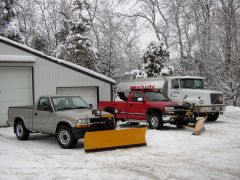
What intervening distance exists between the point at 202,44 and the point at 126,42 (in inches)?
666

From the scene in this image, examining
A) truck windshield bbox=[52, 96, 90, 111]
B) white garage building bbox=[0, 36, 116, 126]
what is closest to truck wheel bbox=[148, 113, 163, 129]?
truck windshield bbox=[52, 96, 90, 111]

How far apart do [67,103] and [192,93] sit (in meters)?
8.41

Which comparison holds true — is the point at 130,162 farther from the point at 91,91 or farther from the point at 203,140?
the point at 91,91

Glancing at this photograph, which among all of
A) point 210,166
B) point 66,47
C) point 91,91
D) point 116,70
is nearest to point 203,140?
point 210,166

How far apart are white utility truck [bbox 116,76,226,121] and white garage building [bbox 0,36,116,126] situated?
3.35 metres

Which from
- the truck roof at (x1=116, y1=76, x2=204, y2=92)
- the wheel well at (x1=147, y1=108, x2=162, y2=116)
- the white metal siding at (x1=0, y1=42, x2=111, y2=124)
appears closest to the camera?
the wheel well at (x1=147, y1=108, x2=162, y2=116)

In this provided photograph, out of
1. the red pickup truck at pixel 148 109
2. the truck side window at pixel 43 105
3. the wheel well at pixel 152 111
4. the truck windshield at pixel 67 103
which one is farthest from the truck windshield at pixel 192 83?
the truck side window at pixel 43 105

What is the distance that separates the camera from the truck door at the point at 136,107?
17594 mm

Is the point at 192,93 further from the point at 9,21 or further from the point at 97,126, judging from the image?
the point at 9,21

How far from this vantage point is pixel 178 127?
58.2ft

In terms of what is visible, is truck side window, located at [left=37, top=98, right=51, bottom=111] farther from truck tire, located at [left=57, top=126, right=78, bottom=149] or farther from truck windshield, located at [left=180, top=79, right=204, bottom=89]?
truck windshield, located at [left=180, top=79, right=204, bottom=89]

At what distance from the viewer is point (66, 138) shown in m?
12.6

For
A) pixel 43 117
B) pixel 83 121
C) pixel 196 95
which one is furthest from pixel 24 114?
pixel 196 95

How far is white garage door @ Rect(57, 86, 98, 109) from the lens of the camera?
71.4 feet
